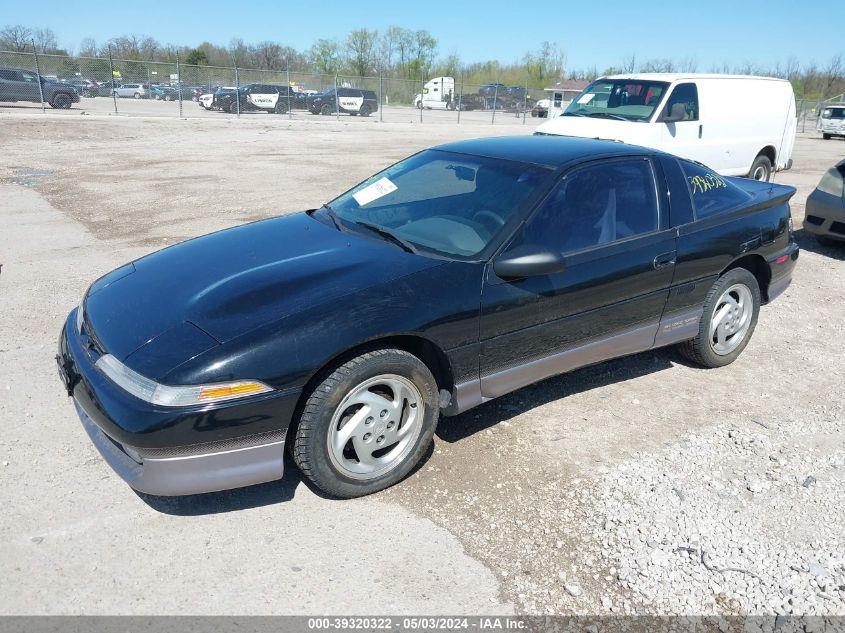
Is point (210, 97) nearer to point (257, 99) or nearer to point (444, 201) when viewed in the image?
point (257, 99)

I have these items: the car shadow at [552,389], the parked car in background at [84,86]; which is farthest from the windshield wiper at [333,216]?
the parked car in background at [84,86]

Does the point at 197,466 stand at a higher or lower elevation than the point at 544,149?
lower

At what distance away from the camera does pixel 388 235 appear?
3561 millimetres

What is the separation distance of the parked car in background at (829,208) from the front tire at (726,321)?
3.83m

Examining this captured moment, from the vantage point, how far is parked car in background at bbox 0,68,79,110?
80.5 ft

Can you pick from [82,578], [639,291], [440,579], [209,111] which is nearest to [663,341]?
[639,291]

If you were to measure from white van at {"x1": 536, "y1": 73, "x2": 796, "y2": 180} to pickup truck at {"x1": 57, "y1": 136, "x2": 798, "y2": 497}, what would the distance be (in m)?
5.32

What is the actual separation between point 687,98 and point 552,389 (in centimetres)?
737

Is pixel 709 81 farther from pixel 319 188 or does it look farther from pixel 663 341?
pixel 663 341

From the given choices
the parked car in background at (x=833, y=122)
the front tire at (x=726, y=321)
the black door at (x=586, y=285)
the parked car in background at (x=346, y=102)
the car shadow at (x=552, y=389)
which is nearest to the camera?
the black door at (x=586, y=285)

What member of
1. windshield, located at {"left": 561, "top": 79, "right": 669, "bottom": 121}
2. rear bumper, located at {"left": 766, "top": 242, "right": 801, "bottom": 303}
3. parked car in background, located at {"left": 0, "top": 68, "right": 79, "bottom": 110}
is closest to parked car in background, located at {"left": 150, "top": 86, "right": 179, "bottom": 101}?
parked car in background, located at {"left": 0, "top": 68, "right": 79, "bottom": 110}

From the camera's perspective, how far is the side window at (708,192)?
4.24m

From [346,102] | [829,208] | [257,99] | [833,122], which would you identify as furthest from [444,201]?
[833,122]

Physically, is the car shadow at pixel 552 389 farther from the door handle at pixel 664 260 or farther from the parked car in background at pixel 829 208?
the parked car in background at pixel 829 208
